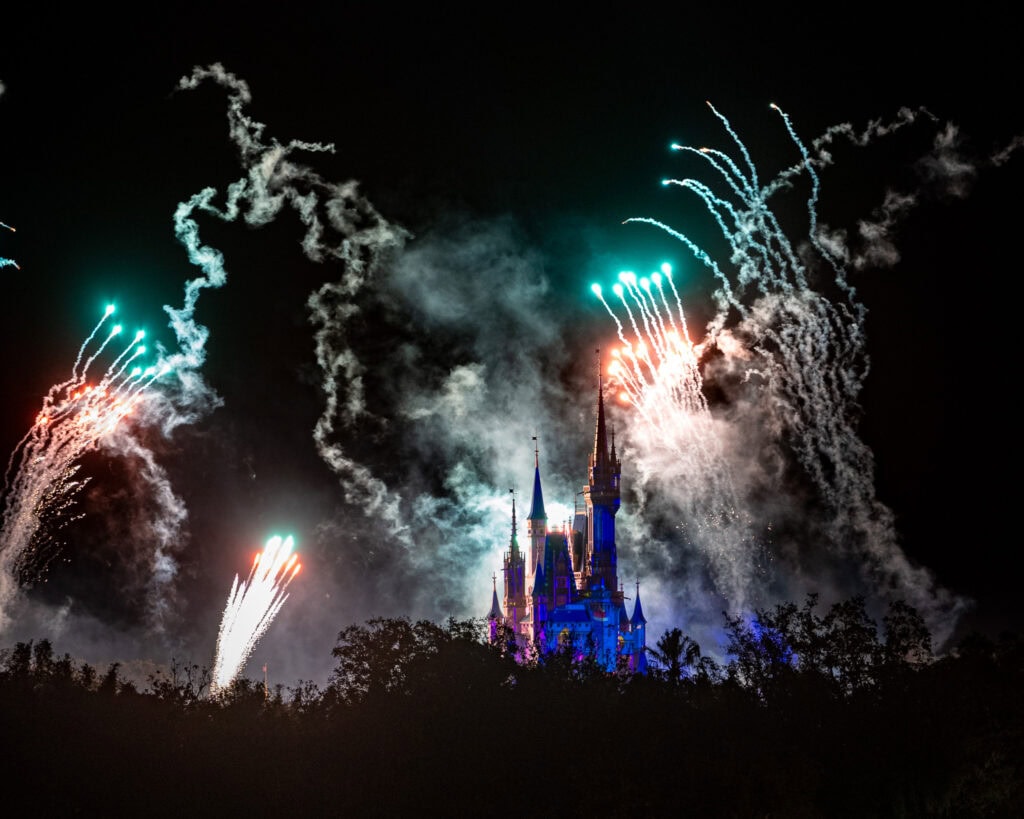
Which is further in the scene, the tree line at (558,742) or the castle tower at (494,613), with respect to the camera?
the castle tower at (494,613)

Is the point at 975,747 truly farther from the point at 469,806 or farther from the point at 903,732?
the point at 469,806

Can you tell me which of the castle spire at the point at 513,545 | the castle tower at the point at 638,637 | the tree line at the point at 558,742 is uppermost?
the castle spire at the point at 513,545

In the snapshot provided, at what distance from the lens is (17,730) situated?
214ft

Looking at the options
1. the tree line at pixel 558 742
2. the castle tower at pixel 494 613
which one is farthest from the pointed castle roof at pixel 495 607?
the tree line at pixel 558 742

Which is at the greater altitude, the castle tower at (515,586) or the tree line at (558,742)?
the castle tower at (515,586)

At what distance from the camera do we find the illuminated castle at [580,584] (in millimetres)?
130125

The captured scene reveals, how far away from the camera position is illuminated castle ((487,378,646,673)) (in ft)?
427

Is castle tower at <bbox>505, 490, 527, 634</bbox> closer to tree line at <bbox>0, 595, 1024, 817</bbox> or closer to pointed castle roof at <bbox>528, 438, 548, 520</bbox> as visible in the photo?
pointed castle roof at <bbox>528, 438, 548, 520</bbox>

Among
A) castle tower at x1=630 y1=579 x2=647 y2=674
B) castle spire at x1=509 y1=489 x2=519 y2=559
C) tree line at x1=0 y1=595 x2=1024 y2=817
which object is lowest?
tree line at x1=0 y1=595 x2=1024 y2=817

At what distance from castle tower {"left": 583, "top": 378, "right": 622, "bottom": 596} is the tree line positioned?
2150 inches

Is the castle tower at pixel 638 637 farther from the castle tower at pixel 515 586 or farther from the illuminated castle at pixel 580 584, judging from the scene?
the castle tower at pixel 515 586

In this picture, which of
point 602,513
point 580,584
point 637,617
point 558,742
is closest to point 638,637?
point 637,617

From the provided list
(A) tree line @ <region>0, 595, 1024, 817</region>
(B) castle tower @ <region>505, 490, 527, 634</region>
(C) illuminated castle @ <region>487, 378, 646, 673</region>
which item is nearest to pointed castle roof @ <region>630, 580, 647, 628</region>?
(C) illuminated castle @ <region>487, 378, 646, 673</region>

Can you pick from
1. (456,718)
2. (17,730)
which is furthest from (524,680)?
(17,730)
